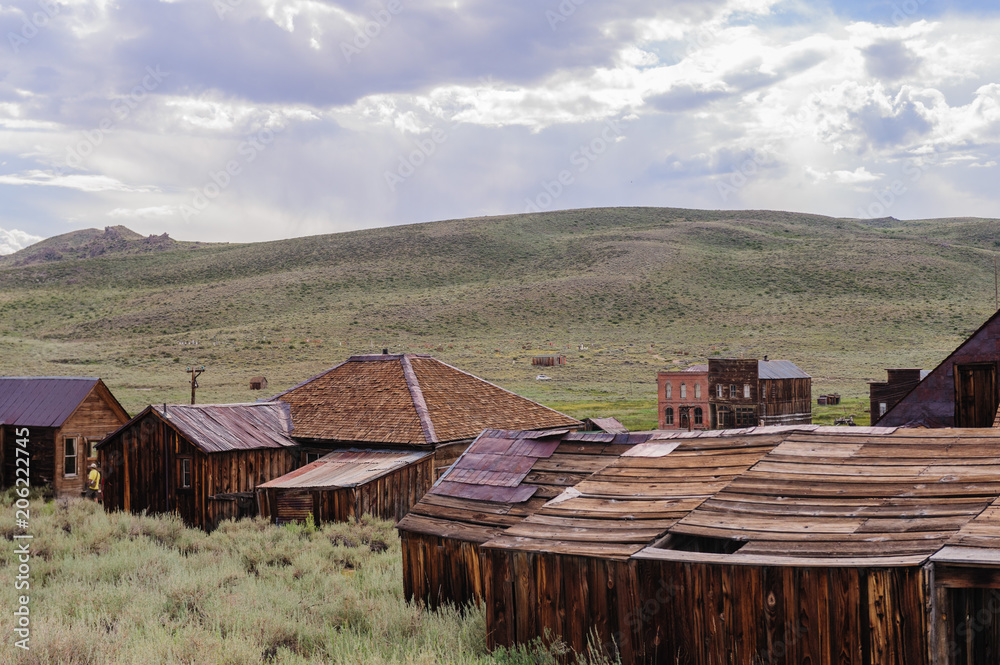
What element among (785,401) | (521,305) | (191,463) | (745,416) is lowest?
(745,416)

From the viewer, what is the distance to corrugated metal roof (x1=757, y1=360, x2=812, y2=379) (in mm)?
48781

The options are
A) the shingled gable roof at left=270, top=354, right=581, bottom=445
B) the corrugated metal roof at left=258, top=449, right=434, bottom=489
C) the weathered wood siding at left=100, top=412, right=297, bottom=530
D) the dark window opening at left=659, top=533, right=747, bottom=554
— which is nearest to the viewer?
the dark window opening at left=659, top=533, right=747, bottom=554

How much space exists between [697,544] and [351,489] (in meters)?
11.4

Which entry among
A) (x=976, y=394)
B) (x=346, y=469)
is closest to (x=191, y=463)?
(x=346, y=469)

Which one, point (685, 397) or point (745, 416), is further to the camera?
point (685, 397)

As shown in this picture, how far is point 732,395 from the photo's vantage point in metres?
49.5

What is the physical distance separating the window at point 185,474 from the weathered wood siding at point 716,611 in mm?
13777

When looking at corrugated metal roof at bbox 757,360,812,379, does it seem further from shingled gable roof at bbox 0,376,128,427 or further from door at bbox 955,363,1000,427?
shingled gable roof at bbox 0,376,128,427

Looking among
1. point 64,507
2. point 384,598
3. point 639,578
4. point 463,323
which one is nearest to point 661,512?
point 639,578

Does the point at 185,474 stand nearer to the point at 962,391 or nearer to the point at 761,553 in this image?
the point at 761,553

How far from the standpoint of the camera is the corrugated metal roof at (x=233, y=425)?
Answer: 20141mm

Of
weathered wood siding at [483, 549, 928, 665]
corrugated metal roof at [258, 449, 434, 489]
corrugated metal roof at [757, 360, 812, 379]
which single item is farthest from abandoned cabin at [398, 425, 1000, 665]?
corrugated metal roof at [757, 360, 812, 379]

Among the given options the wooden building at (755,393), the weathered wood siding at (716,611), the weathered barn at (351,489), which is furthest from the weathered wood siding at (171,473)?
the wooden building at (755,393)

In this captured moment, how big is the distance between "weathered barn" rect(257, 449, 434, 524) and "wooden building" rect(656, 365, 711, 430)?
104ft
